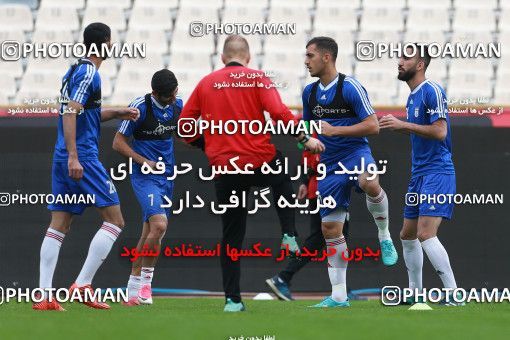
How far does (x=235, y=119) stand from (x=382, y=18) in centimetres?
589

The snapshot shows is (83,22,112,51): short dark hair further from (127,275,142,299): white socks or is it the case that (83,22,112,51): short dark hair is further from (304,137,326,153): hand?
(127,275,142,299): white socks

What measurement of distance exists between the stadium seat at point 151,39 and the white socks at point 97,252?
441 cm

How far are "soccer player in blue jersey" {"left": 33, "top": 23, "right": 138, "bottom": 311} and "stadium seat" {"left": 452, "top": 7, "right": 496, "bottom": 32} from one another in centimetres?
618

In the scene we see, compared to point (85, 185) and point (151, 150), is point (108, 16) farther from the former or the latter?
point (85, 185)

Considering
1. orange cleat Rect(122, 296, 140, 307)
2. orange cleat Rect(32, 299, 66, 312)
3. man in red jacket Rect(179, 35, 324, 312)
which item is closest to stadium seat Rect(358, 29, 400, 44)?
orange cleat Rect(122, 296, 140, 307)

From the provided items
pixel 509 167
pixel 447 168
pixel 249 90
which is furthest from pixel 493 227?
pixel 249 90

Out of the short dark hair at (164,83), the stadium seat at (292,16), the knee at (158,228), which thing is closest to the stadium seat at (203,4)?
the stadium seat at (292,16)

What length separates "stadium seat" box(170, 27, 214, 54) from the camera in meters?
11.9

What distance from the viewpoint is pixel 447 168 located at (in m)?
8.27

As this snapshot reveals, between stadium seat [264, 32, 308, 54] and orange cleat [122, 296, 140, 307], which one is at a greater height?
stadium seat [264, 32, 308, 54]

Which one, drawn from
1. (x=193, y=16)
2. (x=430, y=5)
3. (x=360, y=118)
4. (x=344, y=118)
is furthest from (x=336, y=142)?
(x=430, y=5)

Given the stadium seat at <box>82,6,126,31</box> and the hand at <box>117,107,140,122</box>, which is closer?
the hand at <box>117,107,140,122</box>

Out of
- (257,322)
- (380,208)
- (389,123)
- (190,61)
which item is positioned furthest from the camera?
(190,61)

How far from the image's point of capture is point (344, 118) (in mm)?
8047
